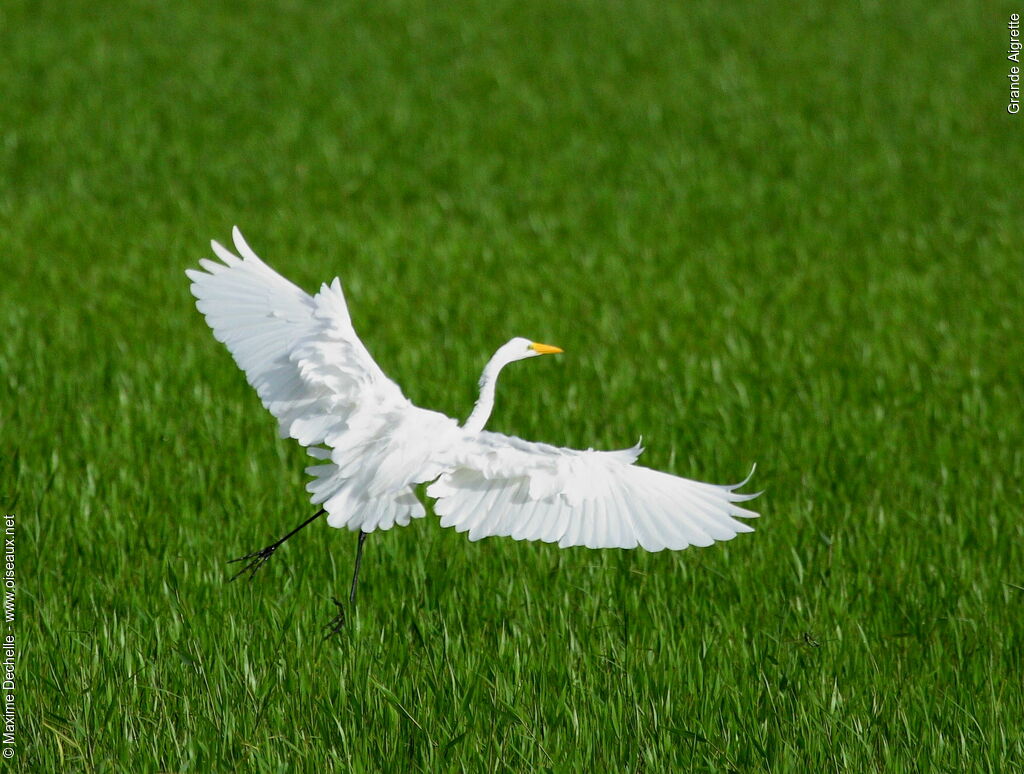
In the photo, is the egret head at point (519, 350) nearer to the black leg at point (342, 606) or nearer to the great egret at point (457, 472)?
the great egret at point (457, 472)

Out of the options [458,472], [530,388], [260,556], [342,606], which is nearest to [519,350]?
[458,472]

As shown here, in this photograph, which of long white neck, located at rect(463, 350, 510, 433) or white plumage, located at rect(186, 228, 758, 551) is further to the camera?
long white neck, located at rect(463, 350, 510, 433)

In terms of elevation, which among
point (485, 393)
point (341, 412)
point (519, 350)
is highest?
point (519, 350)

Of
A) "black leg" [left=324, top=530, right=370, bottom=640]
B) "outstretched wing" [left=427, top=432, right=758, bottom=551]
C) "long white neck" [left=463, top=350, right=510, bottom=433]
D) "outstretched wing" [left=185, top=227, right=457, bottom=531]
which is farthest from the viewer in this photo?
"black leg" [left=324, top=530, right=370, bottom=640]

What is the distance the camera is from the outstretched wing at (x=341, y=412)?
3301mm

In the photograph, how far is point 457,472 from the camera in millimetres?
3414

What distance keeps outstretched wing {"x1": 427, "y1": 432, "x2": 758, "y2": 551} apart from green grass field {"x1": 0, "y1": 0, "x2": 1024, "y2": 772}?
0.47 metres

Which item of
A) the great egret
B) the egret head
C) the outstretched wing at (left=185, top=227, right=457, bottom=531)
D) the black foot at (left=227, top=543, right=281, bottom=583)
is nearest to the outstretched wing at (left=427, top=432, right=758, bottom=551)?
the great egret

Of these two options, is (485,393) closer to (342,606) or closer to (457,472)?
(457,472)

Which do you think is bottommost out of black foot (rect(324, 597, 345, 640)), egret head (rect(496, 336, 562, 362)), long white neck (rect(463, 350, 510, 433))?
black foot (rect(324, 597, 345, 640))

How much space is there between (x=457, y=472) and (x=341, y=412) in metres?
0.40

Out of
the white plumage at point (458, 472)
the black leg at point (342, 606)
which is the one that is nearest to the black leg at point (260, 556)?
the black leg at point (342, 606)

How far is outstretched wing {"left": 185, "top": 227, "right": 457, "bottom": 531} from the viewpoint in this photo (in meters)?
3.30

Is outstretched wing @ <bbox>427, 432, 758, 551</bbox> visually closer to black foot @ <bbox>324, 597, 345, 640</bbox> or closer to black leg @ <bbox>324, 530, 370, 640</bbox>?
black leg @ <bbox>324, 530, 370, 640</bbox>
